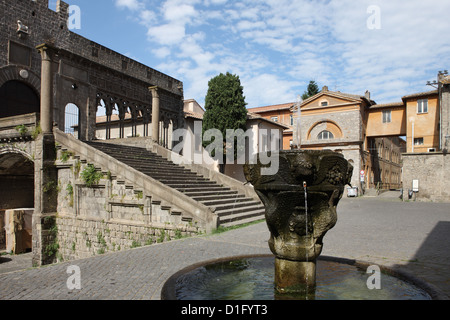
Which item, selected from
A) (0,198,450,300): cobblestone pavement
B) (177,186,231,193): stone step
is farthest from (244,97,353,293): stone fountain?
(177,186,231,193): stone step

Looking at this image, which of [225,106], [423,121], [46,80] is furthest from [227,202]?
[423,121]

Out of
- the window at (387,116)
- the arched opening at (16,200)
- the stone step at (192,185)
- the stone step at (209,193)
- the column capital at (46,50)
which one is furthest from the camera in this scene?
the window at (387,116)

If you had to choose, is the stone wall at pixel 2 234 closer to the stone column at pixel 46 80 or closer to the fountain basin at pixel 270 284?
the stone column at pixel 46 80

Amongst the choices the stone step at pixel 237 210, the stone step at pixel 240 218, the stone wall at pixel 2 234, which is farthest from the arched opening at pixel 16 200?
the stone step at pixel 240 218

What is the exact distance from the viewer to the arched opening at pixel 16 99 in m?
18.6

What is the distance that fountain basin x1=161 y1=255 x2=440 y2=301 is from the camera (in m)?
3.97

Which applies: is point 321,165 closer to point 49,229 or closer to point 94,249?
point 94,249

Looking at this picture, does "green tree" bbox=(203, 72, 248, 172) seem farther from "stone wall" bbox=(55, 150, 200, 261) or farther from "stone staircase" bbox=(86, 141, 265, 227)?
"stone wall" bbox=(55, 150, 200, 261)

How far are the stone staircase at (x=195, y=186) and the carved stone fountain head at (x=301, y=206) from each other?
709 cm

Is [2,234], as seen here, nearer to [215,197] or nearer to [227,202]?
[215,197]

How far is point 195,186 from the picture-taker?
14609 mm

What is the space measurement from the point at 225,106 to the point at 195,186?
15.1 meters

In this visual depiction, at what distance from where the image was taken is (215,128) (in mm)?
28219
